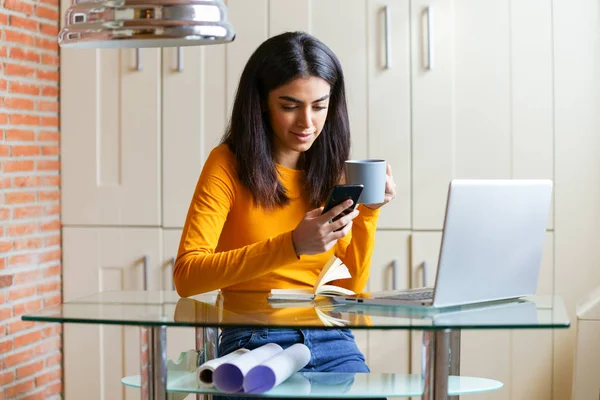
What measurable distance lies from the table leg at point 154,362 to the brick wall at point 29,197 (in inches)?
62.6

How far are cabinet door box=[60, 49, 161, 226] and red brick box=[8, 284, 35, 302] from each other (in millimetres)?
315

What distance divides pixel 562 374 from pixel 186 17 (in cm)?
224

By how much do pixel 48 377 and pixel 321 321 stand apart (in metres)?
2.15

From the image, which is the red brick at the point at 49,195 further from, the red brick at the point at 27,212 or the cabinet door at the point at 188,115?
the cabinet door at the point at 188,115

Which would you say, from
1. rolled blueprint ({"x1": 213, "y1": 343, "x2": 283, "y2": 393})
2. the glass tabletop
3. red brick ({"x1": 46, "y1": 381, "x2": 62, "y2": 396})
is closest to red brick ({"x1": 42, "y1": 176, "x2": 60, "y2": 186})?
red brick ({"x1": 46, "y1": 381, "x2": 62, "y2": 396})

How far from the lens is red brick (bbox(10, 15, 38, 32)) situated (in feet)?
10.4

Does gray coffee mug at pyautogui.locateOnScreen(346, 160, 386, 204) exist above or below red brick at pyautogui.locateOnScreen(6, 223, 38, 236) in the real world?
above

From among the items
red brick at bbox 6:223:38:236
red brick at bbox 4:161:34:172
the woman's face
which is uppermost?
the woman's face

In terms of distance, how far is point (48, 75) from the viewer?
11.2 ft

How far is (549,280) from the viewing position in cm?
322

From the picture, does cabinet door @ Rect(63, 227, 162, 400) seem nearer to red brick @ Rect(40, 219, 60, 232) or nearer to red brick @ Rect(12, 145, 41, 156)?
red brick @ Rect(40, 219, 60, 232)

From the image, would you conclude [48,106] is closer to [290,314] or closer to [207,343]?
[207,343]

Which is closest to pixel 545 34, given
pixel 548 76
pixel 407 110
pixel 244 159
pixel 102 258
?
pixel 548 76

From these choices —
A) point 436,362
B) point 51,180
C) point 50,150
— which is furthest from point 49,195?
point 436,362
